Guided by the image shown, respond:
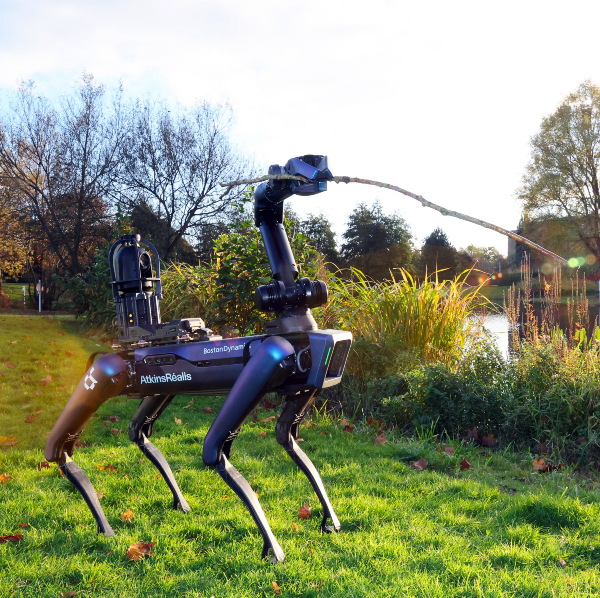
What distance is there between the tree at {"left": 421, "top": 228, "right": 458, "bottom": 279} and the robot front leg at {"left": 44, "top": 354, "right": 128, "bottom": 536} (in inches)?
1712

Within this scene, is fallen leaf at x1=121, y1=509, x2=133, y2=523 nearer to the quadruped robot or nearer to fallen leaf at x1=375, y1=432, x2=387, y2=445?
the quadruped robot

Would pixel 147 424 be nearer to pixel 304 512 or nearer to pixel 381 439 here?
pixel 304 512

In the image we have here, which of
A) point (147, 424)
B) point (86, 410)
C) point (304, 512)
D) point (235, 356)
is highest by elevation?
point (235, 356)

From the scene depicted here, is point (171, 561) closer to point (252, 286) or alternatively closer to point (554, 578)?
point (554, 578)

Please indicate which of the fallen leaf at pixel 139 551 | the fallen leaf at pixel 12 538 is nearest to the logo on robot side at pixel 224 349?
the fallen leaf at pixel 139 551

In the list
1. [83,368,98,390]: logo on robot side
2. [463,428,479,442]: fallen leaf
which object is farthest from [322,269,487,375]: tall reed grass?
[83,368,98,390]: logo on robot side

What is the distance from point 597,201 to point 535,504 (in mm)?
→ 39032

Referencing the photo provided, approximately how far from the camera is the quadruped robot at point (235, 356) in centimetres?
258

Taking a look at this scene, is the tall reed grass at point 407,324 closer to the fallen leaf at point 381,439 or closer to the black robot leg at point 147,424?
the fallen leaf at point 381,439

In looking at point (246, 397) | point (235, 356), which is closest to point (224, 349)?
point (235, 356)

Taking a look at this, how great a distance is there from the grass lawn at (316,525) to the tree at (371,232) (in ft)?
128

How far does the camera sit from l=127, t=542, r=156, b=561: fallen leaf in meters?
3.09

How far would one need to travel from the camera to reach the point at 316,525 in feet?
11.5

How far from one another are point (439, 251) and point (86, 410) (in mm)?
45728
